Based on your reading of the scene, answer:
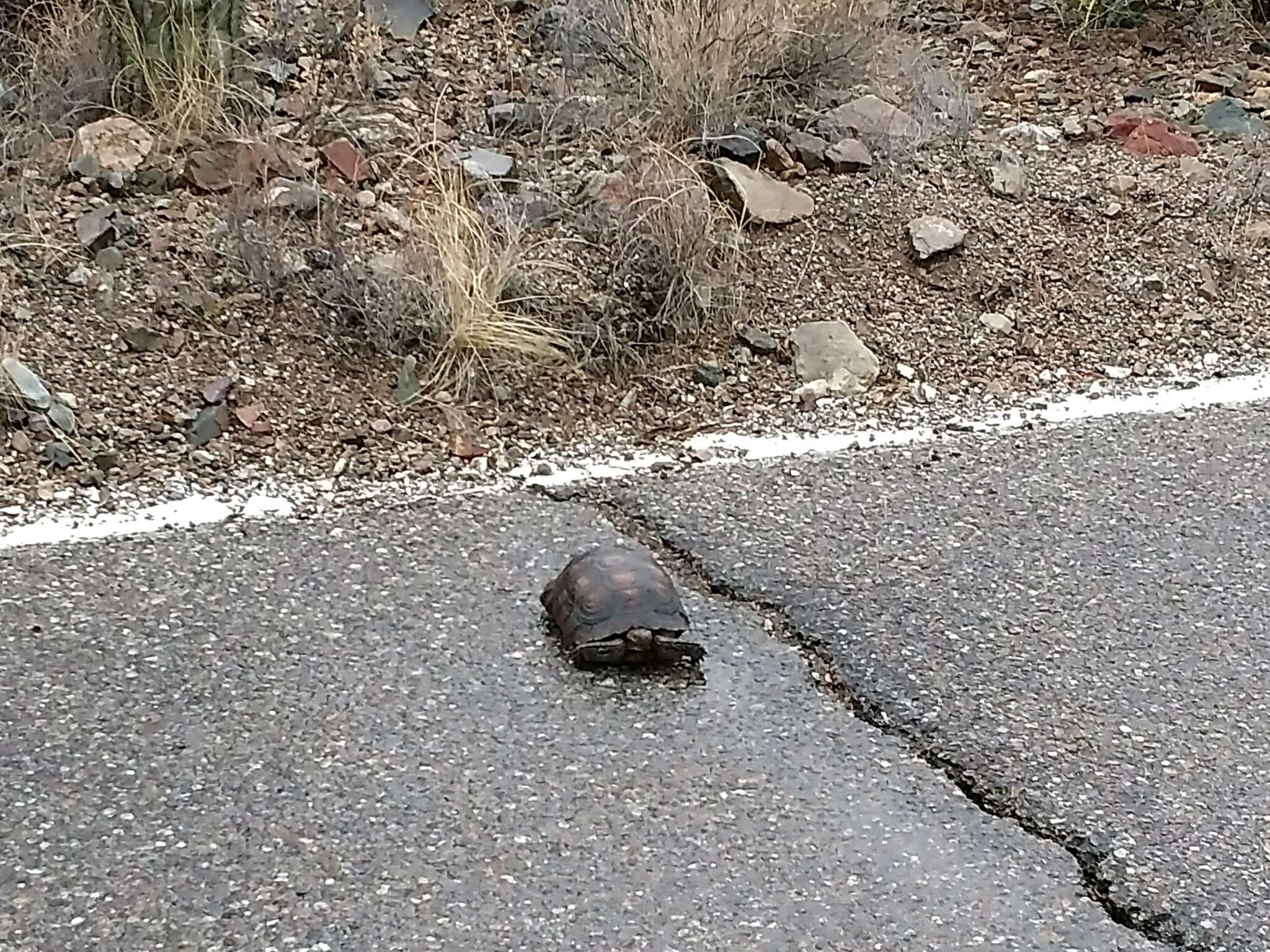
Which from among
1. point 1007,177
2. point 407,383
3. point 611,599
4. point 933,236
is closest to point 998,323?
point 933,236

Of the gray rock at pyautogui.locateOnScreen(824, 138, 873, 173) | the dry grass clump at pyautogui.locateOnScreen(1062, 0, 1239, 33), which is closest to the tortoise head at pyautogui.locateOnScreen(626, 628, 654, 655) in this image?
the gray rock at pyautogui.locateOnScreen(824, 138, 873, 173)

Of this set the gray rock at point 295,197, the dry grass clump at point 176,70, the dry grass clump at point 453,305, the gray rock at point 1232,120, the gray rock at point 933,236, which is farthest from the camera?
the gray rock at point 1232,120

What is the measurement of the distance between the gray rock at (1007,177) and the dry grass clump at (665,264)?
41.2 inches

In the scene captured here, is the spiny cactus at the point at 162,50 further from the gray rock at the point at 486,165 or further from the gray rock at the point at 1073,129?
the gray rock at the point at 1073,129

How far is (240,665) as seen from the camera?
2930mm

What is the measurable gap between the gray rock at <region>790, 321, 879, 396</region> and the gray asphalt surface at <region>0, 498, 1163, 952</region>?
1.16m

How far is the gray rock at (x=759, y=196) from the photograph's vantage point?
4707 mm

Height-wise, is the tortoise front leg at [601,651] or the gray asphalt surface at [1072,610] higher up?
the tortoise front leg at [601,651]

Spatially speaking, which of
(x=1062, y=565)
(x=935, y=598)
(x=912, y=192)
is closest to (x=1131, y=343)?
(x=912, y=192)

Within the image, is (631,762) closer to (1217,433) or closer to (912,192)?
(1217,433)

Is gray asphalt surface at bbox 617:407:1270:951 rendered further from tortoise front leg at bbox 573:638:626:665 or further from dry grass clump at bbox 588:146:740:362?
dry grass clump at bbox 588:146:740:362

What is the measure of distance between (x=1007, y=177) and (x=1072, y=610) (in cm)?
222

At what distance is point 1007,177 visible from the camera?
16.6ft

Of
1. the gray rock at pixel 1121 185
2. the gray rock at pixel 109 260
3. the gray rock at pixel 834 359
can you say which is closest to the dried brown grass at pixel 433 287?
the gray rock at pixel 109 260
